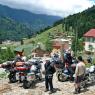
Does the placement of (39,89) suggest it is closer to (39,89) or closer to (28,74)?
(39,89)

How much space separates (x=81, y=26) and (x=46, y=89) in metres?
151

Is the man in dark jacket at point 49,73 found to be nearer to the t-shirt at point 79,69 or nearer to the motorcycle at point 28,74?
the t-shirt at point 79,69

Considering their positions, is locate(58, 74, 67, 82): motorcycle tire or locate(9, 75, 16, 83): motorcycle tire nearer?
locate(58, 74, 67, 82): motorcycle tire

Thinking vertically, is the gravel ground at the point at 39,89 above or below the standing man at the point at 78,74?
below

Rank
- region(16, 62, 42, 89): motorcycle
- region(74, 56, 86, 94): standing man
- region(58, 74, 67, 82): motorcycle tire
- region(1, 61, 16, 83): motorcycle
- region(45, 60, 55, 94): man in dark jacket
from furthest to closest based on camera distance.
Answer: region(1, 61, 16, 83): motorcycle → region(58, 74, 67, 82): motorcycle tire → region(16, 62, 42, 89): motorcycle → region(45, 60, 55, 94): man in dark jacket → region(74, 56, 86, 94): standing man

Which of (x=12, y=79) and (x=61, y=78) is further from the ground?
(x=61, y=78)

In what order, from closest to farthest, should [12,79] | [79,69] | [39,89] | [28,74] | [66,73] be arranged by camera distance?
[79,69] < [39,89] < [28,74] < [66,73] < [12,79]

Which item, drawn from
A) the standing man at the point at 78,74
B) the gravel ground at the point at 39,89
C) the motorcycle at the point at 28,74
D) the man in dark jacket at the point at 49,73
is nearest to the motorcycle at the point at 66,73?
the gravel ground at the point at 39,89

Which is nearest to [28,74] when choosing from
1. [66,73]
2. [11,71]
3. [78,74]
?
[11,71]

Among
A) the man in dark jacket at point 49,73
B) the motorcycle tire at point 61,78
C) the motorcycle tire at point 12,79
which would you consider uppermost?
the man in dark jacket at point 49,73

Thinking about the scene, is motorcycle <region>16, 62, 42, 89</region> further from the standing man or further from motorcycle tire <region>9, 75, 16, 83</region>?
the standing man

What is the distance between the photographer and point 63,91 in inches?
744

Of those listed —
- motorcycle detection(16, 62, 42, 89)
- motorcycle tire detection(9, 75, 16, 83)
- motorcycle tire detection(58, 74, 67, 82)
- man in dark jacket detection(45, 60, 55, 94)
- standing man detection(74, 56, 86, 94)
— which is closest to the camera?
standing man detection(74, 56, 86, 94)

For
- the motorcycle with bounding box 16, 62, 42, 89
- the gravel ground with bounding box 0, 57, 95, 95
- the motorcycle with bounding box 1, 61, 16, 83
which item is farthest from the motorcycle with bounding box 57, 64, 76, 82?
the motorcycle with bounding box 1, 61, 16, 83
